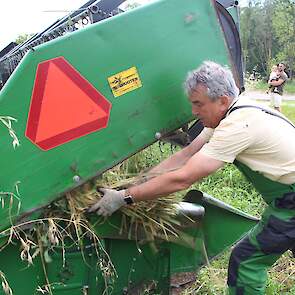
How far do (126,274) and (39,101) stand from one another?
124 centimetres

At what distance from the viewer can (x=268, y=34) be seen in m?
32.7

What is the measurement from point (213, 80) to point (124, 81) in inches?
15.8

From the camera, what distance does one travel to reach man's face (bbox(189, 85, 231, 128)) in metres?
2.44

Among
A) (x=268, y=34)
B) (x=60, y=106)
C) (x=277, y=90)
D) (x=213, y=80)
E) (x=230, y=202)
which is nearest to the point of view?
(x=60, y=106)

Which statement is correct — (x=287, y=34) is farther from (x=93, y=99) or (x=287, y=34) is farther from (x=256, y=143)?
(x=93, y=99)

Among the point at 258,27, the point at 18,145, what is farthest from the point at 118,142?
the point at 258,27

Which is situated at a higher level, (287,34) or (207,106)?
(207,106)

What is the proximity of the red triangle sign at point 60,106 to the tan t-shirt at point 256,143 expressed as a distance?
56cm

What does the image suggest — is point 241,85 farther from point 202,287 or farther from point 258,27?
point 258,27

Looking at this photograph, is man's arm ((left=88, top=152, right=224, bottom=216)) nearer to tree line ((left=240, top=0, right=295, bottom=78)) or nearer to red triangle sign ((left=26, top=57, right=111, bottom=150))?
red triangle sign ((left=26, top=57, right=111, bottom=150))

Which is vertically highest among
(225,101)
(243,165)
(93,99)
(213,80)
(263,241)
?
(93,99)

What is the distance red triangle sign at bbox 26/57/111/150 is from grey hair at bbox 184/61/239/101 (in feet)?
1.32

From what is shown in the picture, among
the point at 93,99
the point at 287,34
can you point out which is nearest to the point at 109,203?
the point at 93,99

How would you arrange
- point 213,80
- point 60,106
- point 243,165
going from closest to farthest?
1. point 60,106
2. point 213,80
3. point 243,165
